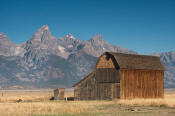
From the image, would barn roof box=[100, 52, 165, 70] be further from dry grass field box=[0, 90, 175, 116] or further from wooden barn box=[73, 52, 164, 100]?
dry grass field box=[0, 90, 175, 116]

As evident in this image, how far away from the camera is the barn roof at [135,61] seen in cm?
A: 5362

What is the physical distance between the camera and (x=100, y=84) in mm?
55125

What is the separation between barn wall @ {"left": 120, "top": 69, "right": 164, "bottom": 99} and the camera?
5316cm

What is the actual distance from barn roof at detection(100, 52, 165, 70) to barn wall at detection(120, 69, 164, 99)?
70 cm

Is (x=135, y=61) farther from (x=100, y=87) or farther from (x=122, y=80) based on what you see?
(x=100, y=87)

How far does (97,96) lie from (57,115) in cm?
2712

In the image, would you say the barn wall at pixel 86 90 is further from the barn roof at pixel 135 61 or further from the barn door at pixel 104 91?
the barn roof at pixel 135 61

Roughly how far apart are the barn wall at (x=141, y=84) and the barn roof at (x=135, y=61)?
704 mm

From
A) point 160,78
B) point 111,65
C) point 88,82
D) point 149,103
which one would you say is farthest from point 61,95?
point 149,103

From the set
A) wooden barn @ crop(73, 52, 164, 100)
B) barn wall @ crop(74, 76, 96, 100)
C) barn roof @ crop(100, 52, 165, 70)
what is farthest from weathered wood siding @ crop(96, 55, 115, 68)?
barn wall @ crop(74, 76, 96, 100)

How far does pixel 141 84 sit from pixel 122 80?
4.25m

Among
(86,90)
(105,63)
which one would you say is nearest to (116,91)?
(105,63)

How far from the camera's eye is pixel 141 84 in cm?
5528

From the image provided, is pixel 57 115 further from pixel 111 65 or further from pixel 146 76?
pixel 146 76
